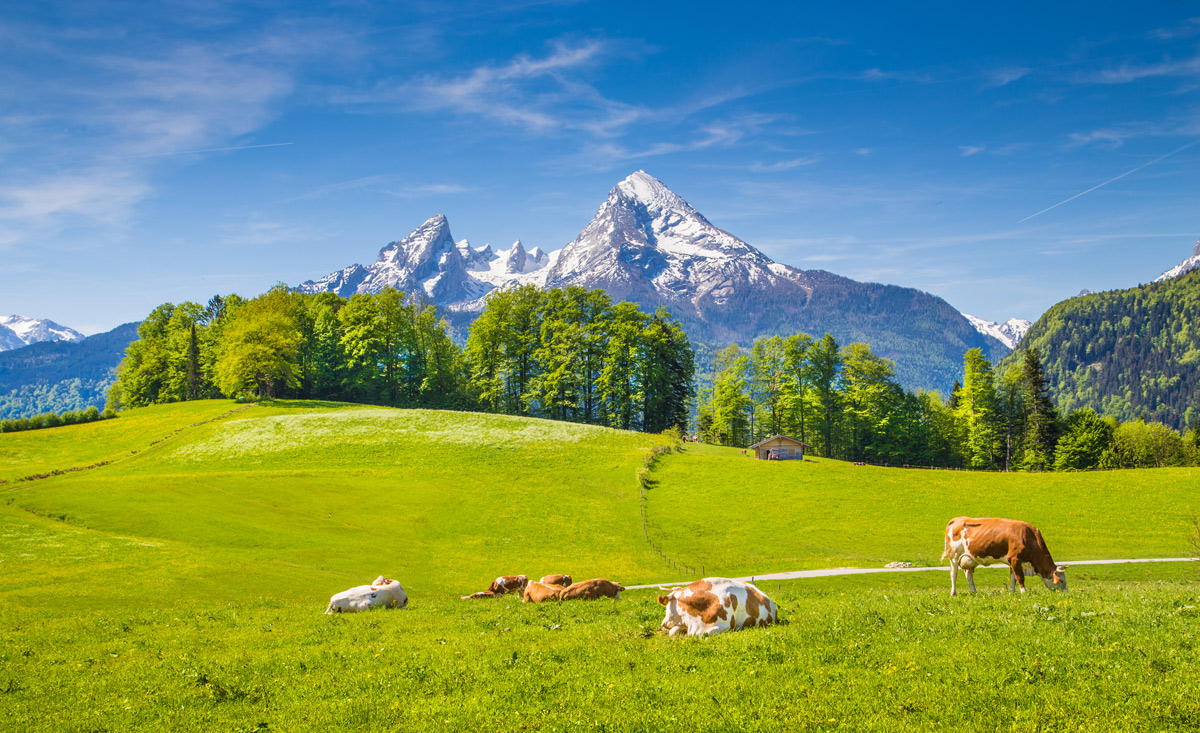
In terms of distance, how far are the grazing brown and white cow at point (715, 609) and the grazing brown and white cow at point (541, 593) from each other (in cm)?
890

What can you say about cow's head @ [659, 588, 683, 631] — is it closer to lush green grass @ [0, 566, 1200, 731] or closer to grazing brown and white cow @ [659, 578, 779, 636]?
grazing brown and white cow @ [659, 578, 779, 636]

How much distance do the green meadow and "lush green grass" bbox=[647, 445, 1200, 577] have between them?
0.98 feet

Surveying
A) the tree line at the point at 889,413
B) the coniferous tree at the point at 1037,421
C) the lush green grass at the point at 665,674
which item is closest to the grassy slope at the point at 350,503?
the lush green grass at the point at 665,674

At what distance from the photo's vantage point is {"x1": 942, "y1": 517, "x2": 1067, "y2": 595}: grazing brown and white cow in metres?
18.1

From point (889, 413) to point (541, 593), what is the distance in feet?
278

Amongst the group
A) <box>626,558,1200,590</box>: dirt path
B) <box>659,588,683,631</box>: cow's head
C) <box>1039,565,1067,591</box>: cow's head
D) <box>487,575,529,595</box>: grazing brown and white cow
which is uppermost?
<box>659,588,683,631</box>: cow's head

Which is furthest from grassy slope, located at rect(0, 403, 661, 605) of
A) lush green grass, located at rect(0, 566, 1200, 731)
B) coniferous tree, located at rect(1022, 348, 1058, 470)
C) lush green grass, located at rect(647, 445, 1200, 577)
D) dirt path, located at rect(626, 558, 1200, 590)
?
coniferous tree, located at rect(1022, 348, 1058, 470)

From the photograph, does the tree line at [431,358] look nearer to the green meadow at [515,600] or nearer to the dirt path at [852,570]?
the green meadow at [515,600]

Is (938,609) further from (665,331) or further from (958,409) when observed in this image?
(958,409)

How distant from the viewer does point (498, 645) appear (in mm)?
12977

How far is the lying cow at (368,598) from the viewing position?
20.6 meters

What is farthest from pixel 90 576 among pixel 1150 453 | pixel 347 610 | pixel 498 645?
pixel 1150 453

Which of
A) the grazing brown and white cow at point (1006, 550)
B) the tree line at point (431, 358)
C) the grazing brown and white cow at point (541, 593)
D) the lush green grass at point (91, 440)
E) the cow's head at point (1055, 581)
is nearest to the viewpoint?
the grazing brown and white cow at point (1006, 550)

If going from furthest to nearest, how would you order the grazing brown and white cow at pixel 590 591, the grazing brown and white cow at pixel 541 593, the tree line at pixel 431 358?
the tree line at pixel 431 358
the grazing brown and white cow at pixel 541 593
the grazing brown and white cow at pixel 590 591
